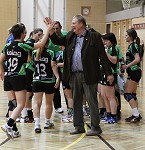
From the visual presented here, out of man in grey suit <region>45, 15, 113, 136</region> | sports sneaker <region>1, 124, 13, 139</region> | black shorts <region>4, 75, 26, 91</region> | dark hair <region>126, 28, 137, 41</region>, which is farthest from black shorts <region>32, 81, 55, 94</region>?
dark hair <region>126, 28, 137, 41</region>

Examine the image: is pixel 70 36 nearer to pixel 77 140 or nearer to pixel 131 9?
pixel 77 140

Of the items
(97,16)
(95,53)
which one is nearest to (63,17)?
(97,16)


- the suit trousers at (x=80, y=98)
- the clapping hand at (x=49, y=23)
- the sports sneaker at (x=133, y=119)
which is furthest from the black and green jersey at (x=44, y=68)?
the sports sneaker at (x=133, y=119)

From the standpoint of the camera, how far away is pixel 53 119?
23.4 ft

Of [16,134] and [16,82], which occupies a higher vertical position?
[16,82]

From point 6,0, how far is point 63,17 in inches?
117

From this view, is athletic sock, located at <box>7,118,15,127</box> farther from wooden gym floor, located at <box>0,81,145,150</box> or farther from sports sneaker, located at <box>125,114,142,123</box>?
sports sneaker, located at <box>125,114,142,123</box>

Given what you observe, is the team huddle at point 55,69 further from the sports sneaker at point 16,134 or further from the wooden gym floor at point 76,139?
the wooden gym floor at point 76,139

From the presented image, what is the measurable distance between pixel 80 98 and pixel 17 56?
1.19m

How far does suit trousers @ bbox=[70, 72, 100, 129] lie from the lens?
224 inches

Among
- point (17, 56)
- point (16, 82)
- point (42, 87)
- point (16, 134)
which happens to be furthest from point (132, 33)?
point (16, 134)

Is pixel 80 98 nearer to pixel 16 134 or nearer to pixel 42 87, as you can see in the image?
pixel 42 87

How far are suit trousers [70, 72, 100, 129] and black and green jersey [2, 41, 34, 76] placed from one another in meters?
0.83

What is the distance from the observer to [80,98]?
584cm
